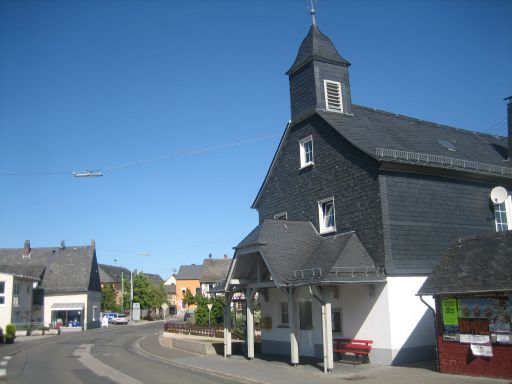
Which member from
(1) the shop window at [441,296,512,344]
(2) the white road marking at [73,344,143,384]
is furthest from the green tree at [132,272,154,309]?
(1) the shop window at [441,296,512,344]

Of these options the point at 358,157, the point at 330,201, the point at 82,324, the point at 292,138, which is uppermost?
the point at 292,138

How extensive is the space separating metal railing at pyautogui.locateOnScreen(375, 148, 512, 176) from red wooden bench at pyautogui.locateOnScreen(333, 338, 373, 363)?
6.74 m

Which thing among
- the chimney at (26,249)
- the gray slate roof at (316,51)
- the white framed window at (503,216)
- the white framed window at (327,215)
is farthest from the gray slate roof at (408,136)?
the chimney at (26,249)

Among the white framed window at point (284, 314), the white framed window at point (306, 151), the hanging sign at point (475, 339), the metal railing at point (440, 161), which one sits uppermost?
the white framed window at point (306, 151)

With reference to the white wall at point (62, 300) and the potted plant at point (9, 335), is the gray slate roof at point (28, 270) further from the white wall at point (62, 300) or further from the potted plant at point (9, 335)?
the potted plant at point (9, 335)

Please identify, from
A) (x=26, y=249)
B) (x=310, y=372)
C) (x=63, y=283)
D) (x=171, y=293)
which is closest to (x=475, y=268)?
(x=310, y=372)

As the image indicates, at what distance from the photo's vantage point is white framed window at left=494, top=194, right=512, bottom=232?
71.0 feet

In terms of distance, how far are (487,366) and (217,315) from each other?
27098 millimetres

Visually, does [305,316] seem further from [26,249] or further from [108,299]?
[108,299]

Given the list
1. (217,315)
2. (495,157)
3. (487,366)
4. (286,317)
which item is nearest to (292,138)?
(286,317)

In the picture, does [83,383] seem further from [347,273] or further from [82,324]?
[82,324]

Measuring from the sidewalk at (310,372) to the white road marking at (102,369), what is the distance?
2.86m

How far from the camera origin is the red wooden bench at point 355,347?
18.0m

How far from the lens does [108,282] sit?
8750cm
